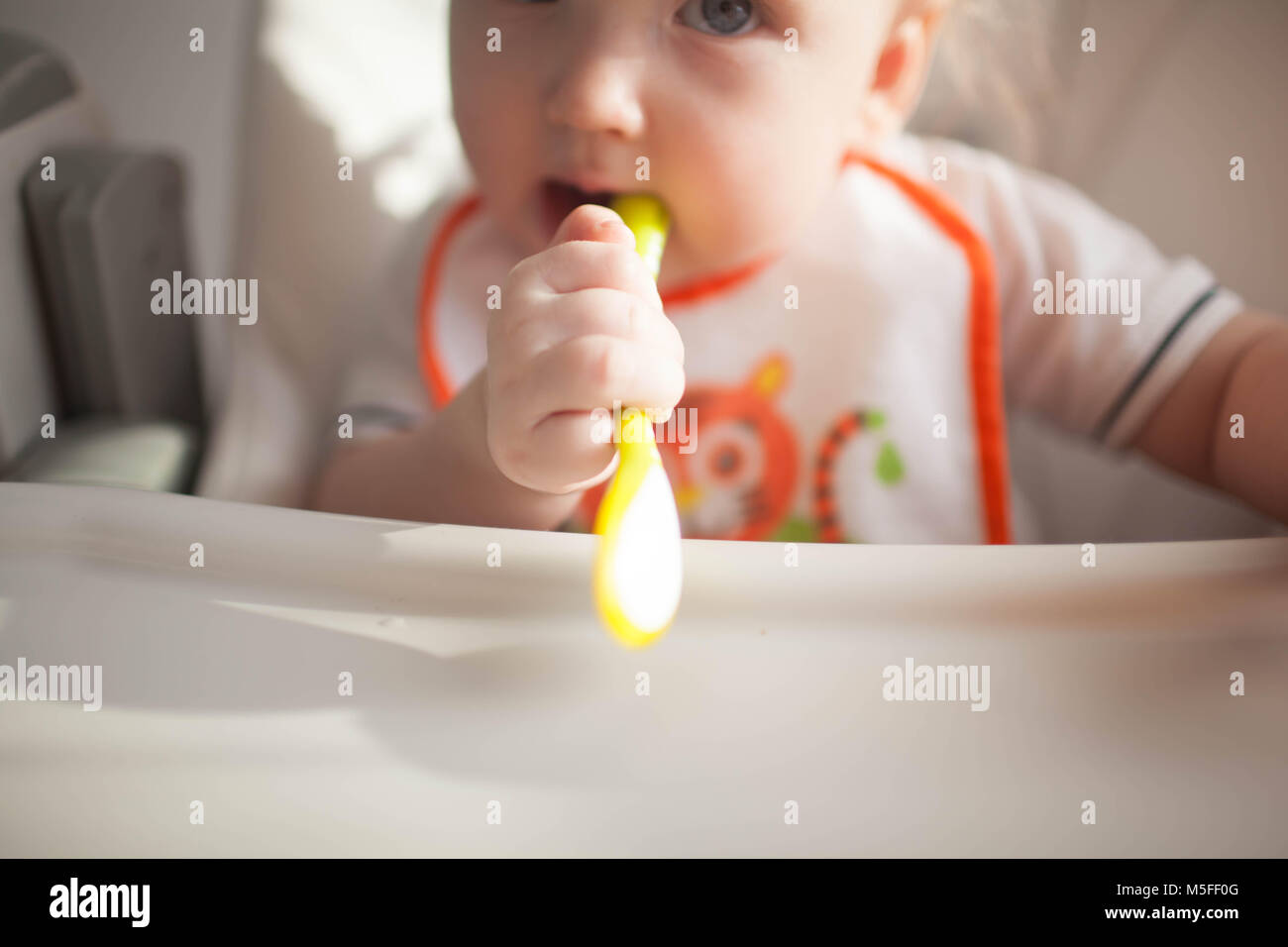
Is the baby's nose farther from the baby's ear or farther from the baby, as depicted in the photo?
the baby's ear

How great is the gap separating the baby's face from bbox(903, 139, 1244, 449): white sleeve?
20cm

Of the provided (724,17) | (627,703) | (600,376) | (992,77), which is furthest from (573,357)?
(992,77)

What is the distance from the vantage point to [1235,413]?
0.58 m

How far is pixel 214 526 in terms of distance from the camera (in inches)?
16.5

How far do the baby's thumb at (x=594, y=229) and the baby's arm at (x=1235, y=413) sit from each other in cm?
34

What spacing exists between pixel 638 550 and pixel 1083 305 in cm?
44

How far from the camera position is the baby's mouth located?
21.6 inches

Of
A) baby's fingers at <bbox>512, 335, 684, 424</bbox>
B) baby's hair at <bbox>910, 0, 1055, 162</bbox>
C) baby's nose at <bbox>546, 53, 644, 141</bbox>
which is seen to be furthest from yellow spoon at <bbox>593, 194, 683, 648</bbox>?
baby's hair at <bbox>910, 0, 1055, 162</bbox>

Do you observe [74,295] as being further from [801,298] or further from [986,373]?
[986,373]

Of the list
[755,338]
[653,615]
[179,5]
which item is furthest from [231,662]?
[179,5]
